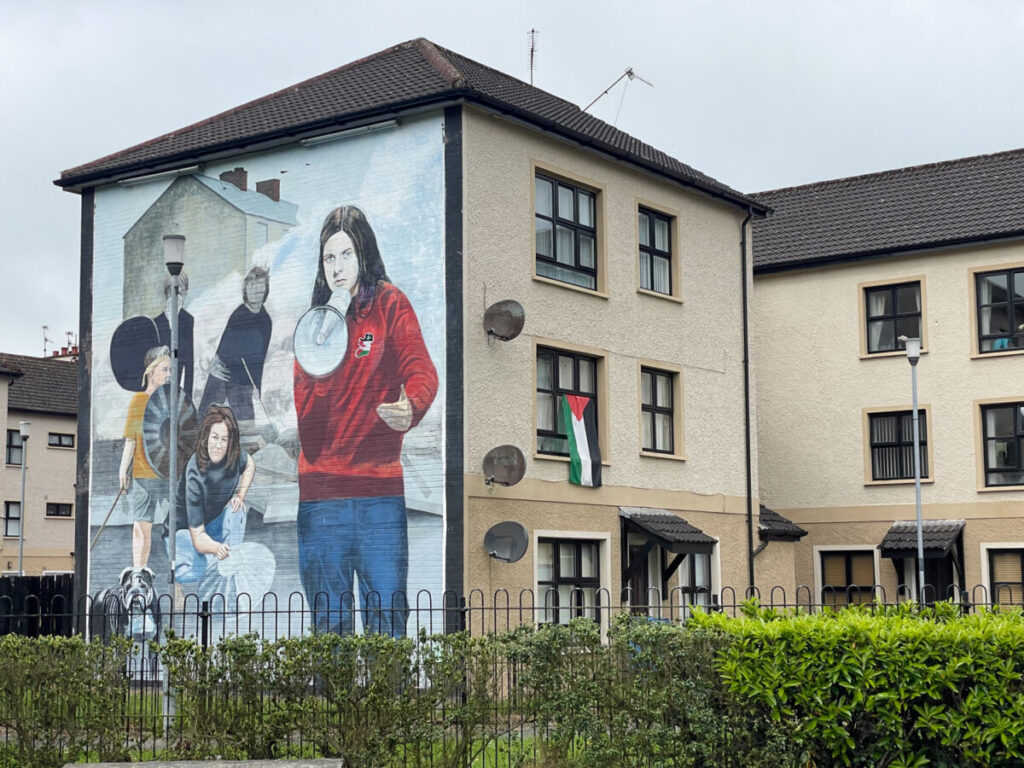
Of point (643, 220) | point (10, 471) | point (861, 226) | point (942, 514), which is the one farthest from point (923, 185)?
point (10, 471)

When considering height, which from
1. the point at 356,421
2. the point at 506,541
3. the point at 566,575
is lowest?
the point at 566,575

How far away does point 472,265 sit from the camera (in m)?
20.3

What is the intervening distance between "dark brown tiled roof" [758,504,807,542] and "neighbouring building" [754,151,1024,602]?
2.76 metres

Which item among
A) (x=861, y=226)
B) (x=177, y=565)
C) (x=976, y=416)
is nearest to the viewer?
(x=177, y=565)

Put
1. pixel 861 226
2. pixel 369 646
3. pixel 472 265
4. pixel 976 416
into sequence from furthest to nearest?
pixel 861 226 < pixel 976 416 < pixel 472 265 < pixel 369 646

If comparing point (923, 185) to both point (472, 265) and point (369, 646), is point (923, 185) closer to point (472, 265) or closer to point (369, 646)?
point (472, 265)

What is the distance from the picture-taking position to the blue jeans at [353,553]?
20047mm

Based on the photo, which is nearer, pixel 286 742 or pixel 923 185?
pixel 286 742

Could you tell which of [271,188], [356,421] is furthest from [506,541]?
[271,188]

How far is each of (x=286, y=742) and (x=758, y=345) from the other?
22810 millimetres

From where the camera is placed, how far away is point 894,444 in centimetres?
3062

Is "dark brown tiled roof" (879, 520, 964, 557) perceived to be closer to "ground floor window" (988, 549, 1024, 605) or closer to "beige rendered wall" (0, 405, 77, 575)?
"ground floor window" (988, 549, 1024, 605)

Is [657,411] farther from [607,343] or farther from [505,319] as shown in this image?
[505,319]

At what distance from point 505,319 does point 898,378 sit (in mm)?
13331
